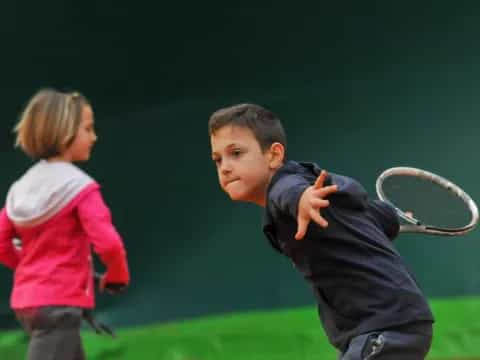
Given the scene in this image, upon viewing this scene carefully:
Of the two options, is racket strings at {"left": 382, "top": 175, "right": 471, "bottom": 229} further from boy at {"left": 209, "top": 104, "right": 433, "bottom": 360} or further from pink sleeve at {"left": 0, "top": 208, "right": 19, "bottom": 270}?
pink sleeve at {"left": 0, "top": 208, "right": 19, "bottom": 270}

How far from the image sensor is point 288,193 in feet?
7.36

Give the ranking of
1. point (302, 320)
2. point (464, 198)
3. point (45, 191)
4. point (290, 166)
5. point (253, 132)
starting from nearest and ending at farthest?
point (290, 166)
point (253, 132)
point (464, 198)
point (45, 191)
point (302, 320)

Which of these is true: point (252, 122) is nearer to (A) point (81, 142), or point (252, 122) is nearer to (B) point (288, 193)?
(B) point (288, 193)

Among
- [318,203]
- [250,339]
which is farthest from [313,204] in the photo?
[250,339]

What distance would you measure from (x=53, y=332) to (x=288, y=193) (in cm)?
134

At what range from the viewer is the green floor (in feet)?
14.5

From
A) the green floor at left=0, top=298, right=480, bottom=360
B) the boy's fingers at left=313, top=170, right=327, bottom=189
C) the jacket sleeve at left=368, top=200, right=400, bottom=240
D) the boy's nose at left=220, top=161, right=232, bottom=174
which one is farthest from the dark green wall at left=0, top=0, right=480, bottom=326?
the boy's fingers at left=313, top=170, right=327, bottom=189

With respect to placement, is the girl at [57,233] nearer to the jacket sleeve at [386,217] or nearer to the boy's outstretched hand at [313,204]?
the jacket sleeve at [386,217]

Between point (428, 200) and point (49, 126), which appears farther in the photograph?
point (49, 126)

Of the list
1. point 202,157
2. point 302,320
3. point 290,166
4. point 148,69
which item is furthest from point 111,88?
point 290,166

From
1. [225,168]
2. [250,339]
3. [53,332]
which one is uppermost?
[225,168]

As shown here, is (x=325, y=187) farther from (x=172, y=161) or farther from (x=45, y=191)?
(x=172, y=161)

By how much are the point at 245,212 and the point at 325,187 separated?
8.37 feet

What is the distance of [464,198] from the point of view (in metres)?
3.13
